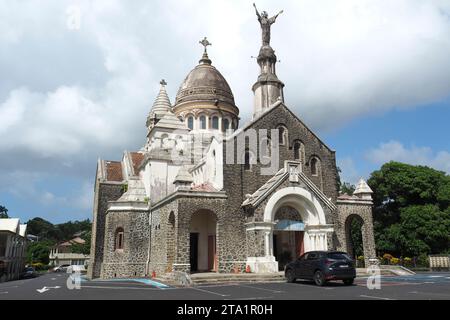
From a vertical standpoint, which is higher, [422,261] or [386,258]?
[386,258]

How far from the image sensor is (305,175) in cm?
2811

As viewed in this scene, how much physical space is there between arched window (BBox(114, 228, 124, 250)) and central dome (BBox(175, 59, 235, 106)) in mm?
16011

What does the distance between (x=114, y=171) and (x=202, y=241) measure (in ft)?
46.8

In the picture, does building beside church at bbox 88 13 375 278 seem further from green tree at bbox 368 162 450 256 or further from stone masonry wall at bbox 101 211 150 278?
green tree at bbox 368 162 450 256

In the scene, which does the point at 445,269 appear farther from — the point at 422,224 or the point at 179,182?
the point at 179,182

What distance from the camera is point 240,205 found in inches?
1025

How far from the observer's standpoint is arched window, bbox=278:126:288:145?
94.7 feet

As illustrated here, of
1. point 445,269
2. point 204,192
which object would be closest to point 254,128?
point 204,192

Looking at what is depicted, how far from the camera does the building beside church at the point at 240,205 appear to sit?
2484cm

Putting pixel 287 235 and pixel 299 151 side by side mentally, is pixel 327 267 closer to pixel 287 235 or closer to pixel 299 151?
pixel 287 235

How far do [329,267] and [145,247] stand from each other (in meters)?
15.7

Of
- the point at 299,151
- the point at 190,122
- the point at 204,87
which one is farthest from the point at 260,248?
the point at 204,87

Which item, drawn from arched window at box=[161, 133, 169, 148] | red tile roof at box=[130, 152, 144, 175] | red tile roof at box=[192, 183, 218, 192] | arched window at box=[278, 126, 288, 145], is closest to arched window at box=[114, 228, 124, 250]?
red tile roof at box=[192, 183, 218, 192]
